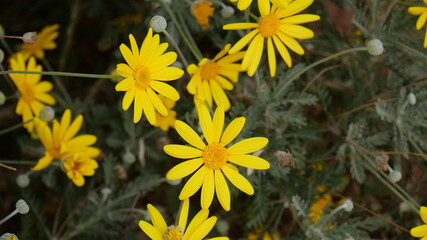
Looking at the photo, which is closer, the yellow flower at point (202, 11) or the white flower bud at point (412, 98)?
the white flower bud at point (412, 98)

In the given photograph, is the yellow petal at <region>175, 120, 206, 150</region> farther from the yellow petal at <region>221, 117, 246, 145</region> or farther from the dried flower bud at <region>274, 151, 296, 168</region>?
the dried flower bud at <region>274, 151, 296, 168</region>

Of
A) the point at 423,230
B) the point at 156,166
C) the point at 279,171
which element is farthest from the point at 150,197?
the point at 423,230

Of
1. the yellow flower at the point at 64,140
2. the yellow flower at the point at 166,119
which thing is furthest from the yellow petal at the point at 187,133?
the yellow flower at the point at 64,140

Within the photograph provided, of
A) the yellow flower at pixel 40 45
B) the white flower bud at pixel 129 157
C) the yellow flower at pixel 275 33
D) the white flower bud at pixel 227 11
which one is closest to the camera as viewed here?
the yellow flower at pixel 275 33

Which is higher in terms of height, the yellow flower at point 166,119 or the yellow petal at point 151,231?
the yellow flower at point 166,119

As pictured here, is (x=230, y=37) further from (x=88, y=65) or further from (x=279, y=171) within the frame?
(x=88, y=65)

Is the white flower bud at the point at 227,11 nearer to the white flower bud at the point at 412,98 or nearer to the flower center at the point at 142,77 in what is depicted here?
the flower center at the point at 142,77
